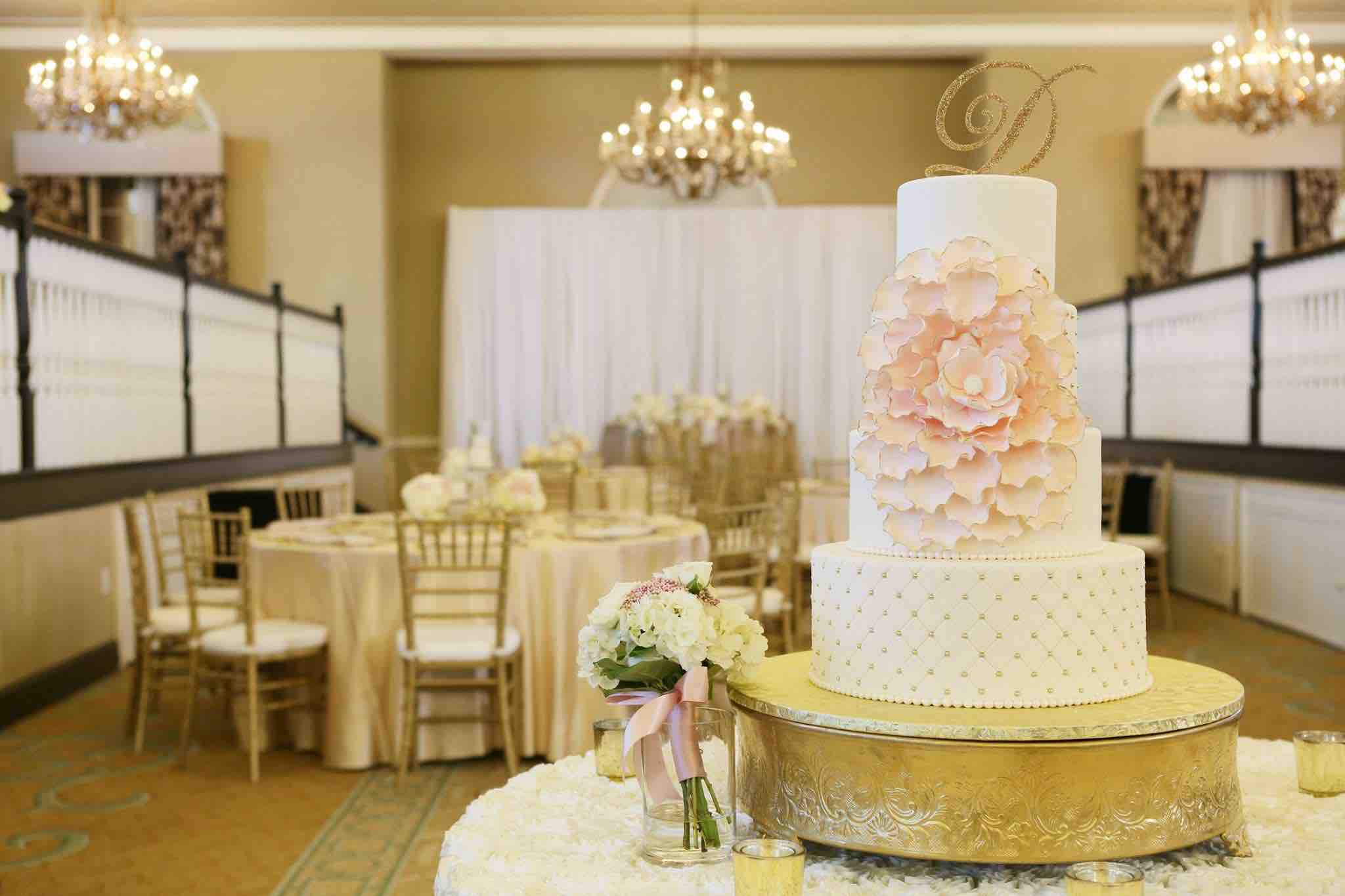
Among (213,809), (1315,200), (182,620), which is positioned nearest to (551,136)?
(1315,200)

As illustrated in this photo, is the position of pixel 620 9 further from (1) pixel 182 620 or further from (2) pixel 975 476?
(2) pixel 975 476

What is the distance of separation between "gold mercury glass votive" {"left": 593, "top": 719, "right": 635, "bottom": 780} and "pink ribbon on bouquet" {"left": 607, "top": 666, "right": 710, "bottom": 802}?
0.41m

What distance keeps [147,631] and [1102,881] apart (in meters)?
4.64

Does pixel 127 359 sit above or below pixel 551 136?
below

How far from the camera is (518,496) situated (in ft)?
19.0

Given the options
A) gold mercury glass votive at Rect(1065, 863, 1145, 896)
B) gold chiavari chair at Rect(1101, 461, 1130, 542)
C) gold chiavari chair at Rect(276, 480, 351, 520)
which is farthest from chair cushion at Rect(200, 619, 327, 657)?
gold chiavari chair at Rect(1101, 461, 1130, 542)

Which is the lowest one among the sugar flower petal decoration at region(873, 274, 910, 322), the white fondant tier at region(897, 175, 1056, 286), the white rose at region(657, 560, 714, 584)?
the white rose at region(657, 560, 714, 584)

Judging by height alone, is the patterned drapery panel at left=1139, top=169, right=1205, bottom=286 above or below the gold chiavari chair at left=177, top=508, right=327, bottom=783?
above

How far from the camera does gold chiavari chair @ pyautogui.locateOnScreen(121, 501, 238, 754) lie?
17.9 feet

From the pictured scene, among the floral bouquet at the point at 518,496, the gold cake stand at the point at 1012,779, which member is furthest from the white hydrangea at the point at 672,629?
the floral bouquet at the point at 518,496

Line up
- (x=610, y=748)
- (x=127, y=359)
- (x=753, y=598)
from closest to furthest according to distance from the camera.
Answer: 1. (x=610, y=748)
2. (x=753, y=598)
3. (x=127, y=359)

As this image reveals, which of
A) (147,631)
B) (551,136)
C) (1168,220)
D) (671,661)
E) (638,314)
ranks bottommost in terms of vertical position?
(147,631)

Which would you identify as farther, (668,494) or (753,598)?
(668,494)

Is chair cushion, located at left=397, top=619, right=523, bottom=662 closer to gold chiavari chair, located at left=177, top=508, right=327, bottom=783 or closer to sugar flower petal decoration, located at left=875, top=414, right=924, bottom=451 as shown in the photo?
gold chiavari chair, located at left=177, top=508, right=327, bottom=783
